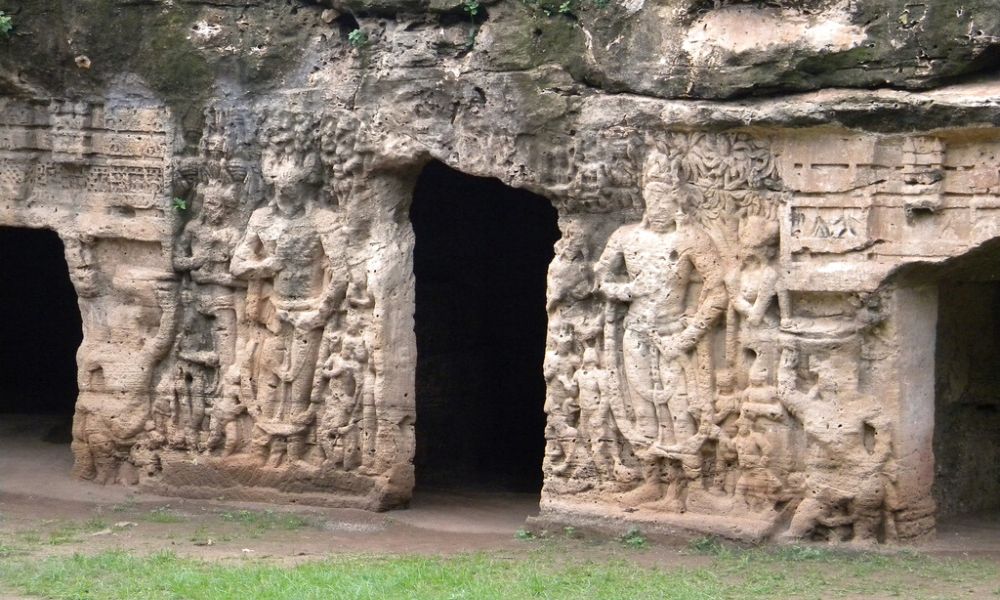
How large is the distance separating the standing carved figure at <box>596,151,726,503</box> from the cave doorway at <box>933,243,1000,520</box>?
155 centimetres

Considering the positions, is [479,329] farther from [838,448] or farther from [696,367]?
[838,448]

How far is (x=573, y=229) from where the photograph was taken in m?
11.2

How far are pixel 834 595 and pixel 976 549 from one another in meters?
1.48

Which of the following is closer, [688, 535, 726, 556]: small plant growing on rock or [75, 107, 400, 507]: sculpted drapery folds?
[688, 535, 726, 556]: small plant growing on rock

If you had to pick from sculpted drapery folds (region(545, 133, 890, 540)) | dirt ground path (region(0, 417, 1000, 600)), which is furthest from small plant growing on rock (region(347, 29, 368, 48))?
dirt ground path (region(0, 417, 1000, 600))

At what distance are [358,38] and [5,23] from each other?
101 inches

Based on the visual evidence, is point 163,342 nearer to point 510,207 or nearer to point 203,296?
point 203,296

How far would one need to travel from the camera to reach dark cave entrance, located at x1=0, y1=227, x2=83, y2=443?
15.9m

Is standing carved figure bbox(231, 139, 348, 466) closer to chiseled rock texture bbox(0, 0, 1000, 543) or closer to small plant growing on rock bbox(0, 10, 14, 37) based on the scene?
chiseled rock texture bbox(0, 0, 1000, 543)

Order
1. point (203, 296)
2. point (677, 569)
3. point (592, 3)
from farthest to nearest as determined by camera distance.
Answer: point (203, 296) → point (592, 3) → point (677, 569)

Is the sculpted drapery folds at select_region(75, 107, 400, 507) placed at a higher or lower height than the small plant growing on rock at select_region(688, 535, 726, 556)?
higher

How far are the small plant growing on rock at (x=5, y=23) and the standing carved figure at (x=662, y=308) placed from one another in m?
4.55

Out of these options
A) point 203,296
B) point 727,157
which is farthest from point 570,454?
point 203,296

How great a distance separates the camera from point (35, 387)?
16.1 metres
